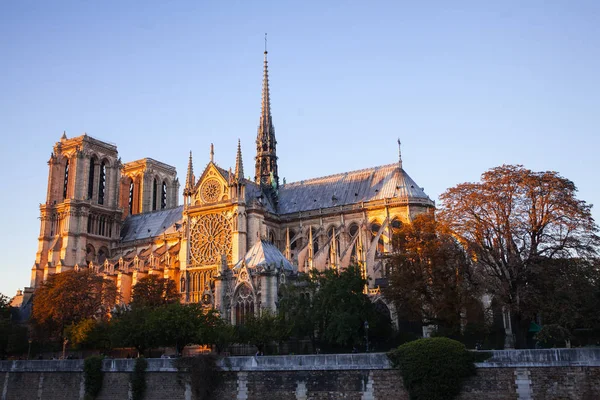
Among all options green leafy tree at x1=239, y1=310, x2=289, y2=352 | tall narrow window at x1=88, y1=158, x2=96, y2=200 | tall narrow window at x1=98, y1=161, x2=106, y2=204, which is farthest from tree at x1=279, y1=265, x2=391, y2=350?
tall narrow window at x1=98, y1=161, x2=106, y2=204

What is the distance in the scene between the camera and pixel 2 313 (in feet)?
201

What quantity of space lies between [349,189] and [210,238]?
15584 mm

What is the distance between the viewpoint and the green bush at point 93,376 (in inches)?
1480

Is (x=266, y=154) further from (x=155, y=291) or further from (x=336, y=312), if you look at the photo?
(x=336, y=312)

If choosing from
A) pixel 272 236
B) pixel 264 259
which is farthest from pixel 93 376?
pixel 272 236

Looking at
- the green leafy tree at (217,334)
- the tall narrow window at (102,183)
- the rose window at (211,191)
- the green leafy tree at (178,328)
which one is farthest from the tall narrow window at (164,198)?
the green leafy tree at (178,328)

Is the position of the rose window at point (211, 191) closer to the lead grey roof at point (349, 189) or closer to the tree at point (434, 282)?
the lead grey roof at point (349, 189)

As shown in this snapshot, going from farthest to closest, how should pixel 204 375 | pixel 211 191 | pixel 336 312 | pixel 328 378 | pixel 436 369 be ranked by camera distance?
pixel 211 191 → pixel 336 312 → pixel 204 375 → pixel 328 378 → pixel 436 369

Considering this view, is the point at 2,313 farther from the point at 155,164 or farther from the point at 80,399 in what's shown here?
the point at 155,164

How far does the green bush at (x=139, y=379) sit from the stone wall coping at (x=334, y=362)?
34cm

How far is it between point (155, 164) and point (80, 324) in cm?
4723

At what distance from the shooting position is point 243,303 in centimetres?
4828

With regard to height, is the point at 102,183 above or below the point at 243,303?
above

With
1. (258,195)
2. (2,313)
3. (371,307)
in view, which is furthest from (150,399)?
(258,195)
